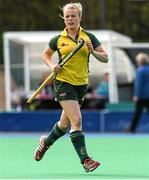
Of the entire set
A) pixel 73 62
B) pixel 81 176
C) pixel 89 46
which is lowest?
pixel 81 176

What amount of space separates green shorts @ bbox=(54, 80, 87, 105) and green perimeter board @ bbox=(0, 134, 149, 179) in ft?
2.68

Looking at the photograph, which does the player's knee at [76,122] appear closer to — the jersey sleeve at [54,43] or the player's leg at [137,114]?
the jersey sleeve at [54,43]

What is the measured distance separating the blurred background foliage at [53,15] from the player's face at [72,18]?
88.4ft

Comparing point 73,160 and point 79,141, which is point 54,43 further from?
point 73,160

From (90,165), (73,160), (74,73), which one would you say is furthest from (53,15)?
(90,165)

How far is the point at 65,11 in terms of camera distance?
31.4ft

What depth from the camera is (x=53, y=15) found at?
38.3 meters

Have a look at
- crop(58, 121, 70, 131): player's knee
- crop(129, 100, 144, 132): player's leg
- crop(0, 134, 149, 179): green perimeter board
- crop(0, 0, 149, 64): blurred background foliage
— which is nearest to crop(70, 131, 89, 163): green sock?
crop(0, 134, 149, 179): green perimeter board

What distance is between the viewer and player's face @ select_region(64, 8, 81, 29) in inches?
376

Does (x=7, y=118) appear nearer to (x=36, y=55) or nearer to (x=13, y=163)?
(x=36, y=55)

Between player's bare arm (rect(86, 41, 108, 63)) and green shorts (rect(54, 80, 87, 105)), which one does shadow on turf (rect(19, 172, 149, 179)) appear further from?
player's bare arm (rect(86, 41, 108, 63))

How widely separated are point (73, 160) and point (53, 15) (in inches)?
1069

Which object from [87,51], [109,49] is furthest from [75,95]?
[109,49]

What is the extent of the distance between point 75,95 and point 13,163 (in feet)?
5.78
